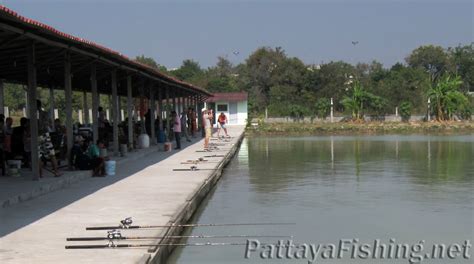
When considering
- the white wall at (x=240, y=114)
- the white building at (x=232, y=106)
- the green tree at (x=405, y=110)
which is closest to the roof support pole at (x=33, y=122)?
the white building at (x=232, y=106)

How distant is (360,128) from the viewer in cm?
4188

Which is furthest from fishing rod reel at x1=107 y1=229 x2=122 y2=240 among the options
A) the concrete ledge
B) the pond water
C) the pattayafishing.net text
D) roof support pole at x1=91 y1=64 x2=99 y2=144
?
roof support pole at x1=91 y1=64 x2=99 y2=144

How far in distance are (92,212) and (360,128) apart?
34.4 metres

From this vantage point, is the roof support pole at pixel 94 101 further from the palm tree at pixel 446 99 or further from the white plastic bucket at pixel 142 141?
the palm tree at pixel 446 99

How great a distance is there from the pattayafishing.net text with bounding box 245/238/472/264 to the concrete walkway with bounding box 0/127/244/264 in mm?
1232

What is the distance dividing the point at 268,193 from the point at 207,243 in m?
4.77

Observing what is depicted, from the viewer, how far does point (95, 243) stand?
22.4 feet

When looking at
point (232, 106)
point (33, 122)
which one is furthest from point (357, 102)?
point (33, 122)

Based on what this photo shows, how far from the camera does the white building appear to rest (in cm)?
4703

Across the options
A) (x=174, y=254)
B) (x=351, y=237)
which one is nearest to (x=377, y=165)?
(x=351, y=237)

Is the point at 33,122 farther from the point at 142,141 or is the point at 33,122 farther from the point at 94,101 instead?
the point at 142,141

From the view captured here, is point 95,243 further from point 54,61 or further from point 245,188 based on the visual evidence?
→ point 54,61

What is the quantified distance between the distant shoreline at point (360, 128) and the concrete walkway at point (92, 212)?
1066 inches

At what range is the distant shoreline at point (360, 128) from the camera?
40.6 meters
